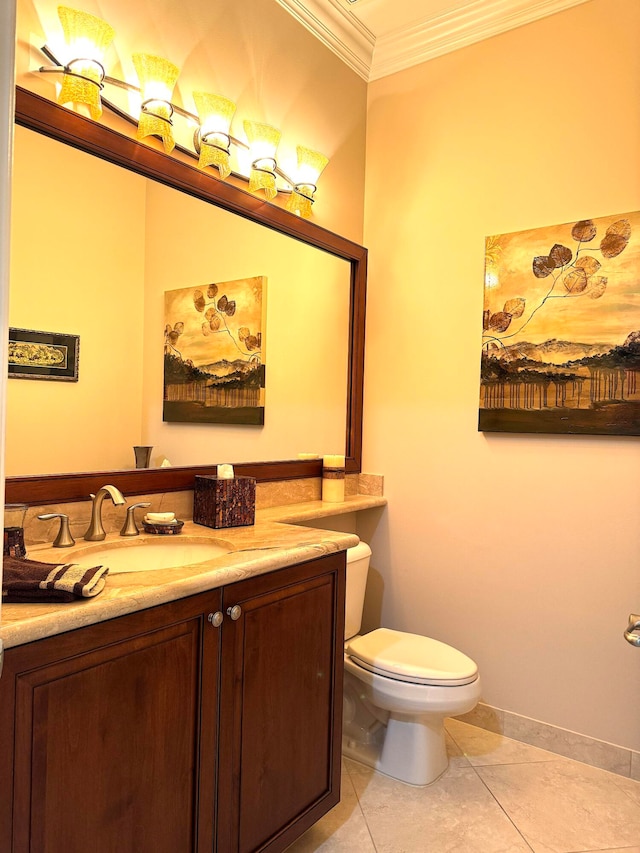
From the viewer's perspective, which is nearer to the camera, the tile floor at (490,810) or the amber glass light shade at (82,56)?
the amber glass light shade at (82,56)

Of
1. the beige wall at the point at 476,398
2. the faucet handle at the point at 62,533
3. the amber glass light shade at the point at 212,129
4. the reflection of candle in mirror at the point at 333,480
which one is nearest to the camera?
the faucet handle at the point at 62,533

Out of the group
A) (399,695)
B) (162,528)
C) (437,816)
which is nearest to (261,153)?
(162,528)

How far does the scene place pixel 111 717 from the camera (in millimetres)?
1139

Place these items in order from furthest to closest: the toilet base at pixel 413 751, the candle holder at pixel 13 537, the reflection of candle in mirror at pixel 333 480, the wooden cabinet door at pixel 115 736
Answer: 1. the reflection of candle in mirror at pixel 333 480
2. the toilet base at pixel 413 751
3. the candle holder at pixel 13 537
4. the wooden cabinet door at pixel 115 736

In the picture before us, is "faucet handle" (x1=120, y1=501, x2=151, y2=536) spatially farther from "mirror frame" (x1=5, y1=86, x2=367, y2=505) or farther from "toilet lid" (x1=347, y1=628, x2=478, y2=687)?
"toilet lid" (x1=347, y1=628, x2=478, y2=687)

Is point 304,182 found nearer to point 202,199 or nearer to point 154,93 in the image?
point 202,199

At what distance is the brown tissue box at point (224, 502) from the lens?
1.84 metres

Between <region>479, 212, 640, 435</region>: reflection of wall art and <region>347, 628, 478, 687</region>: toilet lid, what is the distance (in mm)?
882

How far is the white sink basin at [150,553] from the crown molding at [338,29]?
204 centimetres

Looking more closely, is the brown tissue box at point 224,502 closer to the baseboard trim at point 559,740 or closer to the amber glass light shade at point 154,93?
the amber glass light shade at point 154,93

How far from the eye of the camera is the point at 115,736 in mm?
1146

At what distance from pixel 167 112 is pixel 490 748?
2.49m

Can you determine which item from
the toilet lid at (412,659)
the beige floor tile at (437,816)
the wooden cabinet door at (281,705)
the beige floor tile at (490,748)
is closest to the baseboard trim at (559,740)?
the beige floor tile at (490,748)

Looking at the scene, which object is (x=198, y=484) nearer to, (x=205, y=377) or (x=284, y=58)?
(x=205, y=377)
